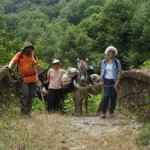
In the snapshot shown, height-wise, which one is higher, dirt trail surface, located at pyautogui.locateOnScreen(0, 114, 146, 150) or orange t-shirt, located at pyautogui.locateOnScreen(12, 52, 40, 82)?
orange t-shirt, located at pyautogui.locateOnScreen(12, 52, 40, 82)

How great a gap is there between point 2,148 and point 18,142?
34 cm

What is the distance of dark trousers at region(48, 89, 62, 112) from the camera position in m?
9.41

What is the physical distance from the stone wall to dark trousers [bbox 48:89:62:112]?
2.38 metres

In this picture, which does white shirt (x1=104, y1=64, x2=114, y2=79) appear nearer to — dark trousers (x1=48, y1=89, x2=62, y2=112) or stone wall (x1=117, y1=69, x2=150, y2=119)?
stone wall (x1=117, y1=69, x2=150, y2=119)

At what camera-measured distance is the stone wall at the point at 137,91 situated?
5.94 m

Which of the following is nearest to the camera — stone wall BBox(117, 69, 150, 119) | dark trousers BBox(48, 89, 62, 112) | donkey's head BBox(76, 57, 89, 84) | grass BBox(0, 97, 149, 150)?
grass BBox(0, 97, 149, 150)

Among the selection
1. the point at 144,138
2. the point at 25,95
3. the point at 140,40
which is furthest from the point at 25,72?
the point at 140,40

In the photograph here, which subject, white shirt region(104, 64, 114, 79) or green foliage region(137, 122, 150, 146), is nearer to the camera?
green foliage region(137, 122, 150, 146)

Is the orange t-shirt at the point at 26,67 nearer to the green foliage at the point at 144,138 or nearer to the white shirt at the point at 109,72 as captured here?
the white shirt at the point at 109,72

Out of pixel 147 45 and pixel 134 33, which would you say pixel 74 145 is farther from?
pixel 134 33

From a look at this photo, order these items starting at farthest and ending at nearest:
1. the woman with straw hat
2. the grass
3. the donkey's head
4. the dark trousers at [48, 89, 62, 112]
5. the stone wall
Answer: the dark trousers at [48, 89, 62, 112]
the donkey's head
the woman with straw hat
the stone wall
the grass

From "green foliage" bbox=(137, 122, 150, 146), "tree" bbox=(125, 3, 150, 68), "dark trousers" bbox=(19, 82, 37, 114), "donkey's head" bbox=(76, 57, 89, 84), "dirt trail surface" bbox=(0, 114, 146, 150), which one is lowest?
"dirt trail surface" bbox=(0, 114, 146, 150)

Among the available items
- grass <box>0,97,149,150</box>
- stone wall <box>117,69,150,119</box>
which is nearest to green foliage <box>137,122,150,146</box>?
grass <box>0,97,149,150</box>

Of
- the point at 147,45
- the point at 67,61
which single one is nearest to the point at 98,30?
the point at 67,61
